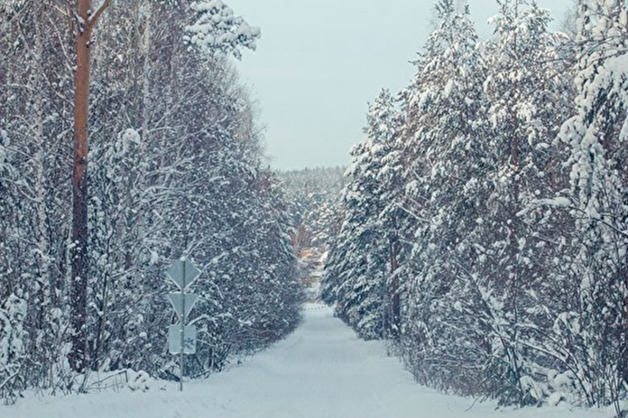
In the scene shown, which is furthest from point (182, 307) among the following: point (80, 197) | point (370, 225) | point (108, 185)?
point (370, 225)

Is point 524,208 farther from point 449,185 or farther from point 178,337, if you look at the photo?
point 178,337

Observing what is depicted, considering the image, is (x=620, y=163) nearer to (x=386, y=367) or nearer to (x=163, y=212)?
(x=163, y=212)

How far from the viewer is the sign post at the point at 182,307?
16.4 meters

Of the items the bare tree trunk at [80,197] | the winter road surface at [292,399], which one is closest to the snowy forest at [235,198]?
the bare tree trunk at [80,197]

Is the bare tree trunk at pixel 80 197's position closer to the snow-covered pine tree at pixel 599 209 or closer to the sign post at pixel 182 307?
the sign post at pixel 182 307

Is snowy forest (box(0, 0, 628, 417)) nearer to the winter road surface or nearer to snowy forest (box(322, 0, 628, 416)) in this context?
snowy forest (box(322, 0, 628, 416))

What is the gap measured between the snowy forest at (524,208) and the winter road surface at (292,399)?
0.90 metres

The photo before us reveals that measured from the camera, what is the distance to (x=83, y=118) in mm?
14578

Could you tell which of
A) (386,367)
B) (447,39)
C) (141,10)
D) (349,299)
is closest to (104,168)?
(141,10)

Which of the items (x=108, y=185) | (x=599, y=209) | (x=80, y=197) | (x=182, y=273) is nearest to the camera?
(x=599, y=209)

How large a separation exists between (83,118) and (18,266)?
2825 millimetres

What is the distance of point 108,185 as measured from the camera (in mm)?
15758

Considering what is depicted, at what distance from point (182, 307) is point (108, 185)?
2.70 meters

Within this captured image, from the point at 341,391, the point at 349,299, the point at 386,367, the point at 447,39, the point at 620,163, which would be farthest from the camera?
the point at 349,299
